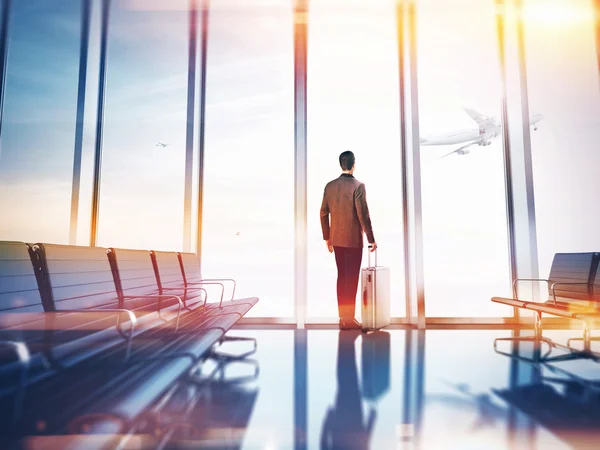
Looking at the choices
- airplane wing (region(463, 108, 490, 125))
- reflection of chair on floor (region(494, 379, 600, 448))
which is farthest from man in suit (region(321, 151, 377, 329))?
reflection of chair on floor (region(494, 379, 600, 448))

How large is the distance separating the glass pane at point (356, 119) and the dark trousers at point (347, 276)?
13.3 inches

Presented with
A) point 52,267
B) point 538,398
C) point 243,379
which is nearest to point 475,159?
point 538,398

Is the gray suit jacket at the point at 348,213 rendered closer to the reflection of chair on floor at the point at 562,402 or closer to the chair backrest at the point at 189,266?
the chair backrest at the point at 189,266

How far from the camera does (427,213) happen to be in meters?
4.06

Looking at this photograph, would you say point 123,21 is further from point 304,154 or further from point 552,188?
point 552,188

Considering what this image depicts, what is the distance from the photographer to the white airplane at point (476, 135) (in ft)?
13.4

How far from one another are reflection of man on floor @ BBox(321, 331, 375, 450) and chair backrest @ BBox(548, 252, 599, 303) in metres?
2.00

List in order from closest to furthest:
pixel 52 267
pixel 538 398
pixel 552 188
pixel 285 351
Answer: pixel 52 267
pixel 538 398
pixel 285 351
pixel 552 188

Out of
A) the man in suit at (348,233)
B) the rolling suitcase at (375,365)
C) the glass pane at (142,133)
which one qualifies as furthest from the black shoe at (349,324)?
the glass pane at (142,133)

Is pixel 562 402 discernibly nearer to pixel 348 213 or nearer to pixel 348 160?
pixel 348 213

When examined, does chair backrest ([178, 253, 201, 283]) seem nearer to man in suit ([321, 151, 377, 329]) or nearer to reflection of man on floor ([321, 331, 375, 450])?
man in suit ([321, 151, 377, 329])

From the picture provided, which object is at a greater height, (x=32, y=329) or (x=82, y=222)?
(x=82, y=222)

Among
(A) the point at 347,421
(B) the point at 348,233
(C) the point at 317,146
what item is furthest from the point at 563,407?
(C) the point at 317,146

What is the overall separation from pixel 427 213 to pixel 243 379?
9.15 ft
